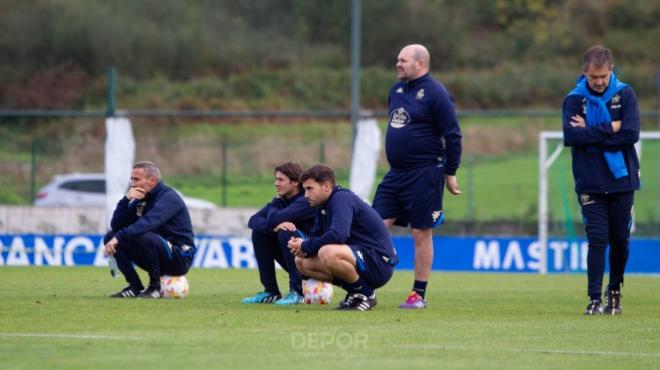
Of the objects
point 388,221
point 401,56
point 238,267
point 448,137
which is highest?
point 401,56

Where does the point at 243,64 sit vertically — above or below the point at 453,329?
above

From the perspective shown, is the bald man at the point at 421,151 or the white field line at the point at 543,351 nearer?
the white field line at the point at 543,351

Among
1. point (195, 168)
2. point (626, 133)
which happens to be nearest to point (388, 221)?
point (626, 133)

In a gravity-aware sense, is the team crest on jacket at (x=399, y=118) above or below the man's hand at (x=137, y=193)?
above

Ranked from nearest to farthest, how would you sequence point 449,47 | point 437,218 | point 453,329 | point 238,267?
point 453,329
point 437,218
point 238,267
point 449,47

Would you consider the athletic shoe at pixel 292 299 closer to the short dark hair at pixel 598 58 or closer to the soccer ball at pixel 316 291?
the soccer ball at pixel 316 291

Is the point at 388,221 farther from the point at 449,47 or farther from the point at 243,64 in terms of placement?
the point at 449,47

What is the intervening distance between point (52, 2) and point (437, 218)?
23.5 metres

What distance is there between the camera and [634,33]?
134 ft

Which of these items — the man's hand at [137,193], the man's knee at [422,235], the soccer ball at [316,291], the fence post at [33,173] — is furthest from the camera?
the fence post at [33,173]

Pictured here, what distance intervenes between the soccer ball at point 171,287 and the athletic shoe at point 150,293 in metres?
0.04

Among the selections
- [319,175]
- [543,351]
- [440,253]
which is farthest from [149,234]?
[440,253]

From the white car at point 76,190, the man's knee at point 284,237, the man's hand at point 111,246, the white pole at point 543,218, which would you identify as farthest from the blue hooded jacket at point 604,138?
the white car at point 76,190

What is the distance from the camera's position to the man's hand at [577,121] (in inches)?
362
